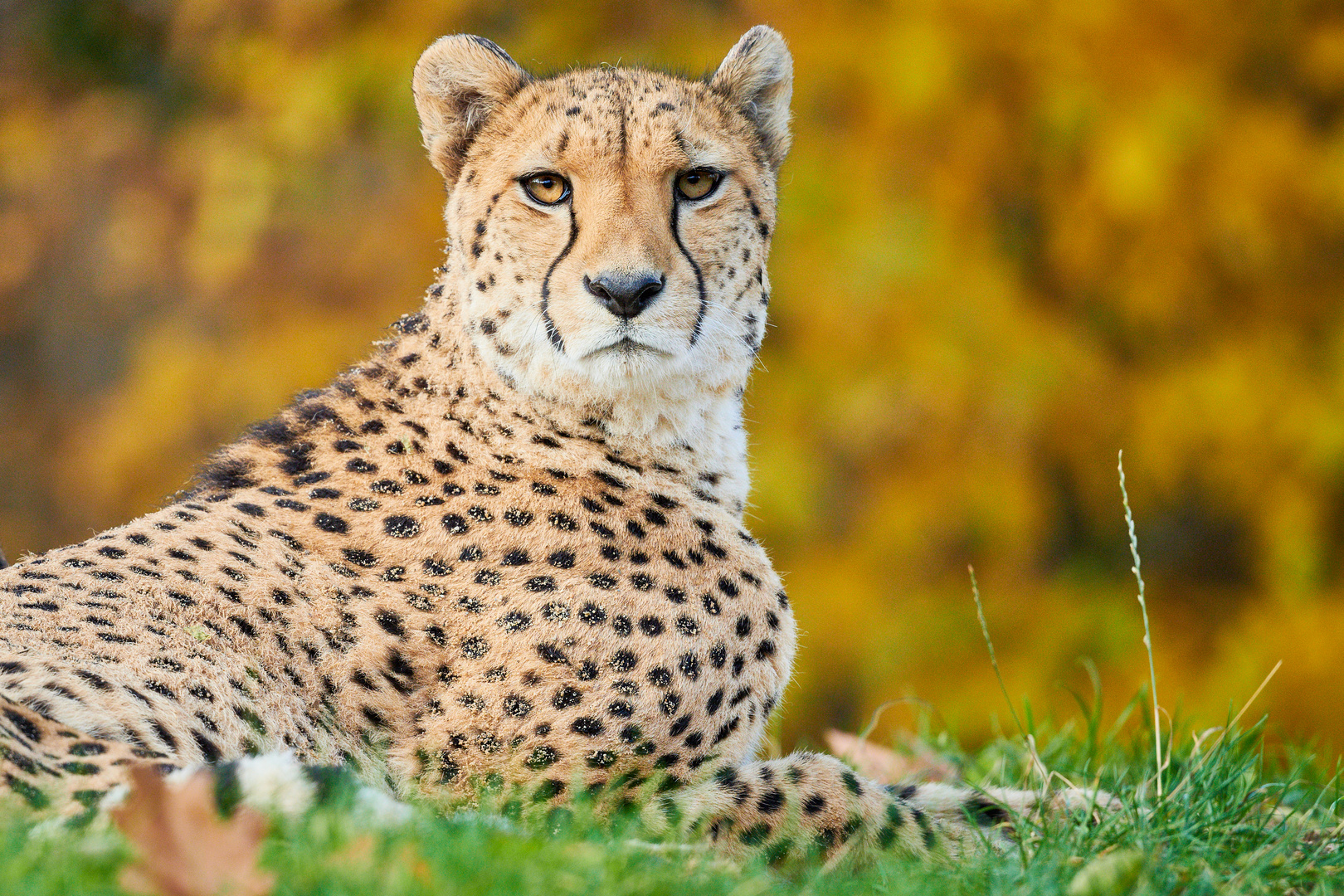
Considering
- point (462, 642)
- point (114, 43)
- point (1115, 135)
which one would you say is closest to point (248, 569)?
point (462, 642)

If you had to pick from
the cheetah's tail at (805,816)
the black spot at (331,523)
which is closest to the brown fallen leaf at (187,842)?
the cheetah's tail at (805,816)

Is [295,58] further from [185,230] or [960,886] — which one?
[960,886]

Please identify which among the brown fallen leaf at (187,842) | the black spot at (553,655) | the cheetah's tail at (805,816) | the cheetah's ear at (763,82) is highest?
the cheetah's ear at (763,82)

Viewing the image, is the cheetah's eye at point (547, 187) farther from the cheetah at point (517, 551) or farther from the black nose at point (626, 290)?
the black nose at point (626, 290)

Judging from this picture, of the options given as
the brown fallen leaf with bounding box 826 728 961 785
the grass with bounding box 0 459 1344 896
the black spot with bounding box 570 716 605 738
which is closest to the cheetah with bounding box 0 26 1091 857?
the black spot with bounding box 570 716 605 738

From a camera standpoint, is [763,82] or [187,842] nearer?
[187,842]

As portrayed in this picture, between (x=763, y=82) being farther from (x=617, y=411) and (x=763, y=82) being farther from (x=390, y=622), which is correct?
(x=390, y=622)

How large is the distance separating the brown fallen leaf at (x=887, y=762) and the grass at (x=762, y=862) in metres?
0.63

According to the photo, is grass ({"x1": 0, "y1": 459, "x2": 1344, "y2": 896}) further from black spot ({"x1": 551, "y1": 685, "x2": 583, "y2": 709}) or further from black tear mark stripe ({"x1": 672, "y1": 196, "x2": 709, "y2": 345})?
black tear mark stripe ({"x1": 672, "y1": 196, "x2": 709, "y2": 345})

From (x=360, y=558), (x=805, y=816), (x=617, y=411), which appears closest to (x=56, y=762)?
(x=360, y=558)

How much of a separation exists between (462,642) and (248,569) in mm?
545

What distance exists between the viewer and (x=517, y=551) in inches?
138

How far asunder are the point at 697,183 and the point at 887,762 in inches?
78.1

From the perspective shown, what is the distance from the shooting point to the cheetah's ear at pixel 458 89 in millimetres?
4074
